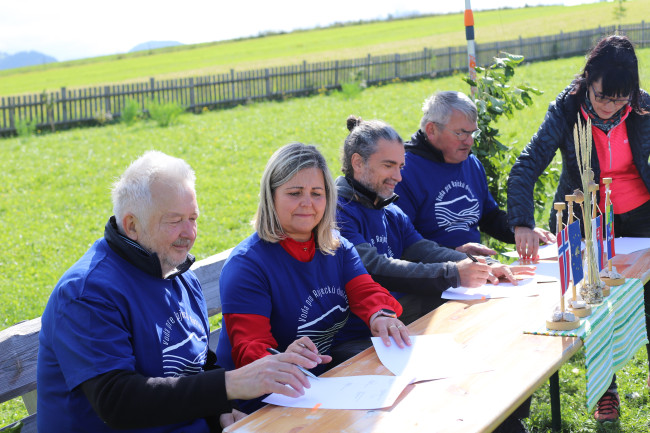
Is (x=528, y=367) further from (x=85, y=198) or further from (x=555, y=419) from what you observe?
(x=85, y=198)

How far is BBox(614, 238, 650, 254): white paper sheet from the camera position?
3367 millimetres

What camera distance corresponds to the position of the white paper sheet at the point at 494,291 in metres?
2.83

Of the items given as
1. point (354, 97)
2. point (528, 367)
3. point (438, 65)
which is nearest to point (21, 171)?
point (354, 97)

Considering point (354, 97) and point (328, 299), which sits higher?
point (354, 97)

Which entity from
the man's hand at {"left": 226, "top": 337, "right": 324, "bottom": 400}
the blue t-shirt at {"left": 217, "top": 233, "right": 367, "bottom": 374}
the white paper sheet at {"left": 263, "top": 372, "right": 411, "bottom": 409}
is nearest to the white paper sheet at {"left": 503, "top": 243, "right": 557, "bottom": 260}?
the blue t-shirt at {"left": 217, "top": 233, "right": 367, "bottom": 374}

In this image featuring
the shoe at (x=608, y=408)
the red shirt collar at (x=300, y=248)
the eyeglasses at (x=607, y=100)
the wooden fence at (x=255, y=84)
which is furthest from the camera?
the wooden fence at (x=255, y=84)

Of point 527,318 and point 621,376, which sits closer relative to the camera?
point 527,318

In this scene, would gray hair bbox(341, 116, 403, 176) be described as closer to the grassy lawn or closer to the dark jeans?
the dark jeans

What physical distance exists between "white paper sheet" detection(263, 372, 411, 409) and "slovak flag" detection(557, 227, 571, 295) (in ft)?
2.36

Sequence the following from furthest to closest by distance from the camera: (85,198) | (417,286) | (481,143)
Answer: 1. (85,198)
2. (481,143)
3. (417,286)

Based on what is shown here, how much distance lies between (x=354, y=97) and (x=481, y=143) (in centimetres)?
1328

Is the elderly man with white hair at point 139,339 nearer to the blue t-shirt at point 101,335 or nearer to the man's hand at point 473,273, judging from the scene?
the blue t-shirt at point 101,335

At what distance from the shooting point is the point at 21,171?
36.1ft

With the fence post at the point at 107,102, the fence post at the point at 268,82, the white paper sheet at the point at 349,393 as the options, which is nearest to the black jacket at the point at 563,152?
the white paper sheet at the point at 349,393
